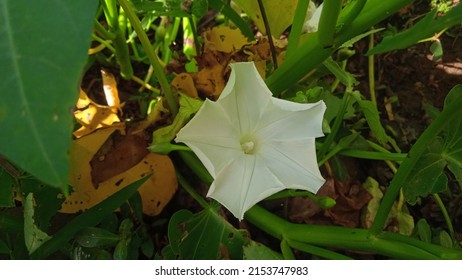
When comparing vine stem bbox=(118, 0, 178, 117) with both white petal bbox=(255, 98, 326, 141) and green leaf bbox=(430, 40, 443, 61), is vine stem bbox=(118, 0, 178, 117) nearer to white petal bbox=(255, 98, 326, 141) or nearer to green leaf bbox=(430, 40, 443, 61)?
white petal bbox=(255, 98, 326, 141)

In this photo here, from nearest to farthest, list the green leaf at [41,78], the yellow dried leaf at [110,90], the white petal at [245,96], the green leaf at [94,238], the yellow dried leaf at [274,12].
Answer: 1. the green leaf at [41,78]
2. the white petal at [245,96]
3. the green leaf at [94,238]
4. the yellow dried leaf at [274,12]
5. the yellow dried leaf at [110,90]

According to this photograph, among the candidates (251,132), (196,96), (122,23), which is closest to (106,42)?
(122,23)

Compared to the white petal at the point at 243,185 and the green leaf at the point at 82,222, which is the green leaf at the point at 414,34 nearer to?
the white petal at the point at 243,185

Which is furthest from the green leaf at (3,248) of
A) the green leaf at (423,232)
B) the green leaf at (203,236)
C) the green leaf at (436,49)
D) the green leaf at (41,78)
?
the green leaf at (436,49)

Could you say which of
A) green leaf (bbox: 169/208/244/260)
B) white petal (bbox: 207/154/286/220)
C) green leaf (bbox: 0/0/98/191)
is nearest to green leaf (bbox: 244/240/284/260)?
green leaf (bbox: 169/208/244/260)

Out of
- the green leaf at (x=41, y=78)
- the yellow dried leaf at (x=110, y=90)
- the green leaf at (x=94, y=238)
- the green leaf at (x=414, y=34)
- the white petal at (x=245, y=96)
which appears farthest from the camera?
the yellow dried leaf at (x=110, y=90)

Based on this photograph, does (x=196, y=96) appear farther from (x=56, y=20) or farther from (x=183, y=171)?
(x=56, y=20)

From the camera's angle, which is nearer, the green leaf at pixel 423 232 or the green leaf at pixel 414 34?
the green leaf at pixel 414 34
